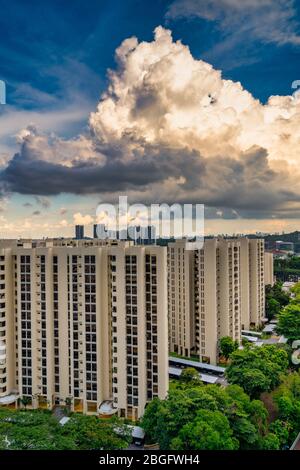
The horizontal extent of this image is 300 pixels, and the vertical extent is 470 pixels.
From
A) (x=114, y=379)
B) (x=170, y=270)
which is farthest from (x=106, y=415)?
(x=170, y=270)

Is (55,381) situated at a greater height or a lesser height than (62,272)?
lesser

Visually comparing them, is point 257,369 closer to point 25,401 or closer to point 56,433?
point 56,433

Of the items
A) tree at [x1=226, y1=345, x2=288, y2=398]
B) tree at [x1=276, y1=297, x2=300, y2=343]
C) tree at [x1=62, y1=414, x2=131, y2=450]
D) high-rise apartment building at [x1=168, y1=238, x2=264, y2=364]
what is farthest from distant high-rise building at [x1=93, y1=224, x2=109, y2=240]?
tree at [x1=62, y1=414, x2=131, y2=450]

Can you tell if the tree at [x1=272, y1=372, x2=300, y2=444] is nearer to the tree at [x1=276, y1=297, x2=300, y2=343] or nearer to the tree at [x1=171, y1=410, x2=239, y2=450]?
the tree at [x1=171, y1=410, x2=239, y2=450]

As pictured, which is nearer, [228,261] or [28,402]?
[28,402]
